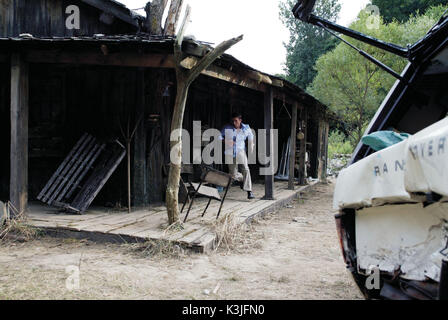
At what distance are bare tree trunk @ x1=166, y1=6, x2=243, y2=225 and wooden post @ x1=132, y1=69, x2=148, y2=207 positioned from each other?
2.08 meters

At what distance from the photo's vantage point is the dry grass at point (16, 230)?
18.2ft

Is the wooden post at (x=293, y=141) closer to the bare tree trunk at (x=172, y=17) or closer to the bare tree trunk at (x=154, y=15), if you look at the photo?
the bare tree trunk at (x=172, y=17)

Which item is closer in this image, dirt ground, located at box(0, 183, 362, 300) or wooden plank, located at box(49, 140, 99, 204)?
dirt ground, located at box(0, 183, 362, 300)

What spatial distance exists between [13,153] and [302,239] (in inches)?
192

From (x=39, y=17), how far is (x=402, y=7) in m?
32.4

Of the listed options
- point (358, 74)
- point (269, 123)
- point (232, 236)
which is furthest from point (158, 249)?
point (358, 74)

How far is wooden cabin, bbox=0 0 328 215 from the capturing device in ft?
19.6

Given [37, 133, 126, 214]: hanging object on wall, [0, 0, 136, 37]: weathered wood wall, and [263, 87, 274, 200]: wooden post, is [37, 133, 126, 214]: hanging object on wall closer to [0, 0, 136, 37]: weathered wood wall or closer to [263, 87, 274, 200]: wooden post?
[0, 0, 136, 37]: weathered wood wall

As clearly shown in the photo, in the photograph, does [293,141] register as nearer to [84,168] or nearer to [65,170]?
[84,168]

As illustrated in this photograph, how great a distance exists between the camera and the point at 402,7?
32.6m

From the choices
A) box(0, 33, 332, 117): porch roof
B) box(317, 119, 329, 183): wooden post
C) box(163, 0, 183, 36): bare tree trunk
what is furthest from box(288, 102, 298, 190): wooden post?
box(317, 119, 329, 183): wooden post

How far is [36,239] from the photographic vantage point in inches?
220

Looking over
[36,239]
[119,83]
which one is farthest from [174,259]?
[119,83]

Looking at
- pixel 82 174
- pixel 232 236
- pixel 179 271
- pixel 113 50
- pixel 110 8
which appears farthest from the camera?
pixel 110 8
